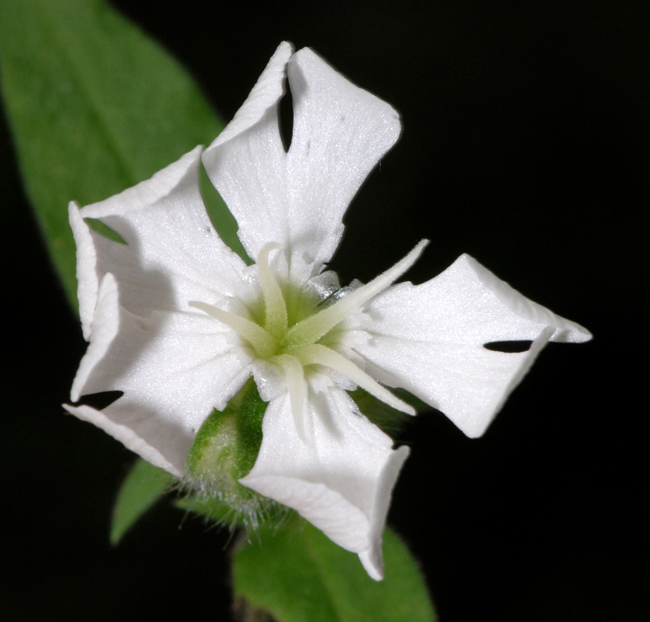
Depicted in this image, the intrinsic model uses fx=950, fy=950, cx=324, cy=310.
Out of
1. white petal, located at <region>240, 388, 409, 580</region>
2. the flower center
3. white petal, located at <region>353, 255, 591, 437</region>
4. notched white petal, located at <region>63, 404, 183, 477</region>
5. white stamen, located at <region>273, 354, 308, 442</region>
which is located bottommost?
notched white petal, located at <region>63, 404, 183, 477</region>

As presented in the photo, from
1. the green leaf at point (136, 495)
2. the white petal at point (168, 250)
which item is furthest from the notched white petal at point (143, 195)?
the green leaf at point (136, 495)

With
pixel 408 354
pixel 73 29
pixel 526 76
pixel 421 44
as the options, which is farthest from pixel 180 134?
pixel 526 76

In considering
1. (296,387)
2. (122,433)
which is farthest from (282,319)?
(122,433)

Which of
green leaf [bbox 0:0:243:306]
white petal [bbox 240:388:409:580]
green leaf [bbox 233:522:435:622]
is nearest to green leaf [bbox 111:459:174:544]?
green leaf [bbox 233:522:435:622]

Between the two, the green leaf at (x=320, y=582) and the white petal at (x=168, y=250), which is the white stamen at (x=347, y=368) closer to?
the white petal at (x=168, y=250)

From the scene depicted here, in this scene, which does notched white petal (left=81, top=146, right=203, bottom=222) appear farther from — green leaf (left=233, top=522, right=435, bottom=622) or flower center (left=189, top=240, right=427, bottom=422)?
green leaf (left=233, top=522, right=435, bottom=622)

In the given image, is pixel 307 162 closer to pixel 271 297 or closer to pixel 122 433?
pixel 271 297
